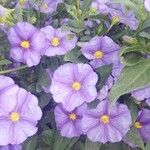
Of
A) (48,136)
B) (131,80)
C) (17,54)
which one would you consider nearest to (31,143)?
(48,136)

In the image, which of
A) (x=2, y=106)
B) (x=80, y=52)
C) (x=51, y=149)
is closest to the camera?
(x=2, y=106)

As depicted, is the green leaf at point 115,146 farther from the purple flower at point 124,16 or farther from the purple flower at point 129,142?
the purple flower at point 124,16

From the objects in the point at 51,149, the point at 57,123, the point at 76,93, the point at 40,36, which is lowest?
the point at 51,149

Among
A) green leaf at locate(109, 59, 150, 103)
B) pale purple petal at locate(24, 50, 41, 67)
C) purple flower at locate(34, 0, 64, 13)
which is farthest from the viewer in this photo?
purple flower at locate(34, 0, 64, 13)

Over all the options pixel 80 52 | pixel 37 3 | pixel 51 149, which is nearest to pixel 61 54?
pixel 80 52

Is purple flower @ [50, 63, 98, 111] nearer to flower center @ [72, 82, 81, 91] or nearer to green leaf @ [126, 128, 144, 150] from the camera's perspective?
flower center @ [72, 82, 81, 91]

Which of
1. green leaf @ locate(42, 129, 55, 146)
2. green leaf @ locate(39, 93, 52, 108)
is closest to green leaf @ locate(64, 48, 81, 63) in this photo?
green leaf @ locate(39, 93, 52, 108)

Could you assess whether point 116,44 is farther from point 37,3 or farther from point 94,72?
point 37,3
